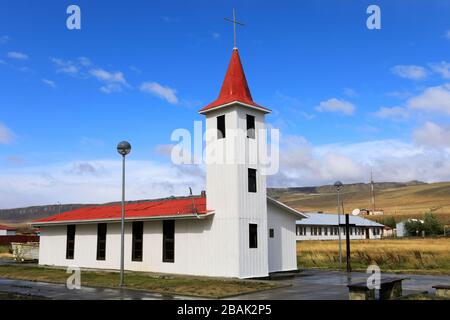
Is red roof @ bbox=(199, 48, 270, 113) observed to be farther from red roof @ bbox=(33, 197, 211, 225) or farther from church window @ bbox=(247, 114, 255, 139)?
red roof @ bbox=(33, 197, 211, 225)

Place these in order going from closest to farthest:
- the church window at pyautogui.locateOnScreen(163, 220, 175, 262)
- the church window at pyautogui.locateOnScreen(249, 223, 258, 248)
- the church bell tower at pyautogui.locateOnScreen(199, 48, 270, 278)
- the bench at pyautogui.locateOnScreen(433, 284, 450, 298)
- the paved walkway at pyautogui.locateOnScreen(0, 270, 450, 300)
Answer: the bench at pyautogui.locateOnScreen(433, 284, 450, 298) → the paved walkway at pyautogui.locateOnScreen(0, 270, 450, 300) → the church bell tower at pyautogui.locateOnScreen(199, 48, 270, 278) → the church window at pyautogui.locateOnScreen(249, 223, 258, 248) → the church window at pyautogui.locateOnScreen(163, 220, 175, 262)

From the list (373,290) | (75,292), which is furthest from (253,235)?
(373,290)

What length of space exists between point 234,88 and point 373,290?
13.0m

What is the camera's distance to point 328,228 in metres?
84.1

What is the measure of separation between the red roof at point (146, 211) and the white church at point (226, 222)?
95 mm

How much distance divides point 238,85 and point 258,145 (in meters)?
3.10

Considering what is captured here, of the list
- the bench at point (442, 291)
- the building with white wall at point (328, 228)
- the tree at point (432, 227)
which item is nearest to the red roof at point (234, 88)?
the bench at point (442, 291)

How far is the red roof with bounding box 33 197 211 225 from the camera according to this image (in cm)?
2333

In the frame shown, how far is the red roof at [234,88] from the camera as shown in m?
22.5

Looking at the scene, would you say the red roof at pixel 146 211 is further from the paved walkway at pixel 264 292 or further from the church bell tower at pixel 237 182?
the paved walkway at pixel 264 292

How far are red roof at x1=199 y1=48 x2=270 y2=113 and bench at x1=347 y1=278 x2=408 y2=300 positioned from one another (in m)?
11.0

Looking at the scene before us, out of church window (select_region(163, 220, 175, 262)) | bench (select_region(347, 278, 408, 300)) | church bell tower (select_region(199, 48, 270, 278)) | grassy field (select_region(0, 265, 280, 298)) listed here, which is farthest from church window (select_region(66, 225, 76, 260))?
bench (select_region(347, 278, 408, 300))
